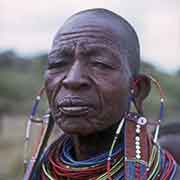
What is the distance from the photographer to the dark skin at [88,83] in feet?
8.63

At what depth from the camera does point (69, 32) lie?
109 inches

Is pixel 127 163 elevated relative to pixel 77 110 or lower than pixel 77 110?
lower

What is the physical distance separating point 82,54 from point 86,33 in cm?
9

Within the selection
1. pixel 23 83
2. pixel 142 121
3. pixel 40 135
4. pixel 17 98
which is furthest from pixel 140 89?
pixel 23 83

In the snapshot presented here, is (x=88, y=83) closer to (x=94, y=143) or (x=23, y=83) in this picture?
(x=94, y=143)

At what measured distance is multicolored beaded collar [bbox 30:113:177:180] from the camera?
106 inches

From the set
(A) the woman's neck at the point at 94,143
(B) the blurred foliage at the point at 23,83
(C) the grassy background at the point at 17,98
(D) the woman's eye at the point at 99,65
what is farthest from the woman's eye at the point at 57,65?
(B) the blurred foliage at the point at 23,83

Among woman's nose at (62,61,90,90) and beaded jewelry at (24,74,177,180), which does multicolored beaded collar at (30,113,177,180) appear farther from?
woman's nose at (62,61,90,90)

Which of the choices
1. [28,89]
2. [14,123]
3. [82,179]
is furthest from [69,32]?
[28,89]

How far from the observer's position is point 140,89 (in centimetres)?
288

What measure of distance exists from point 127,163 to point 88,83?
1.05ft

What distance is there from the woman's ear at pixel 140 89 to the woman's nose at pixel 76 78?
10.8 inches

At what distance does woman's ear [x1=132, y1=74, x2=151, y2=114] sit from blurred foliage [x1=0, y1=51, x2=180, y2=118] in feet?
49.9

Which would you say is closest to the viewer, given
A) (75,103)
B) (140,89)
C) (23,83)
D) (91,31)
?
(75,103)
